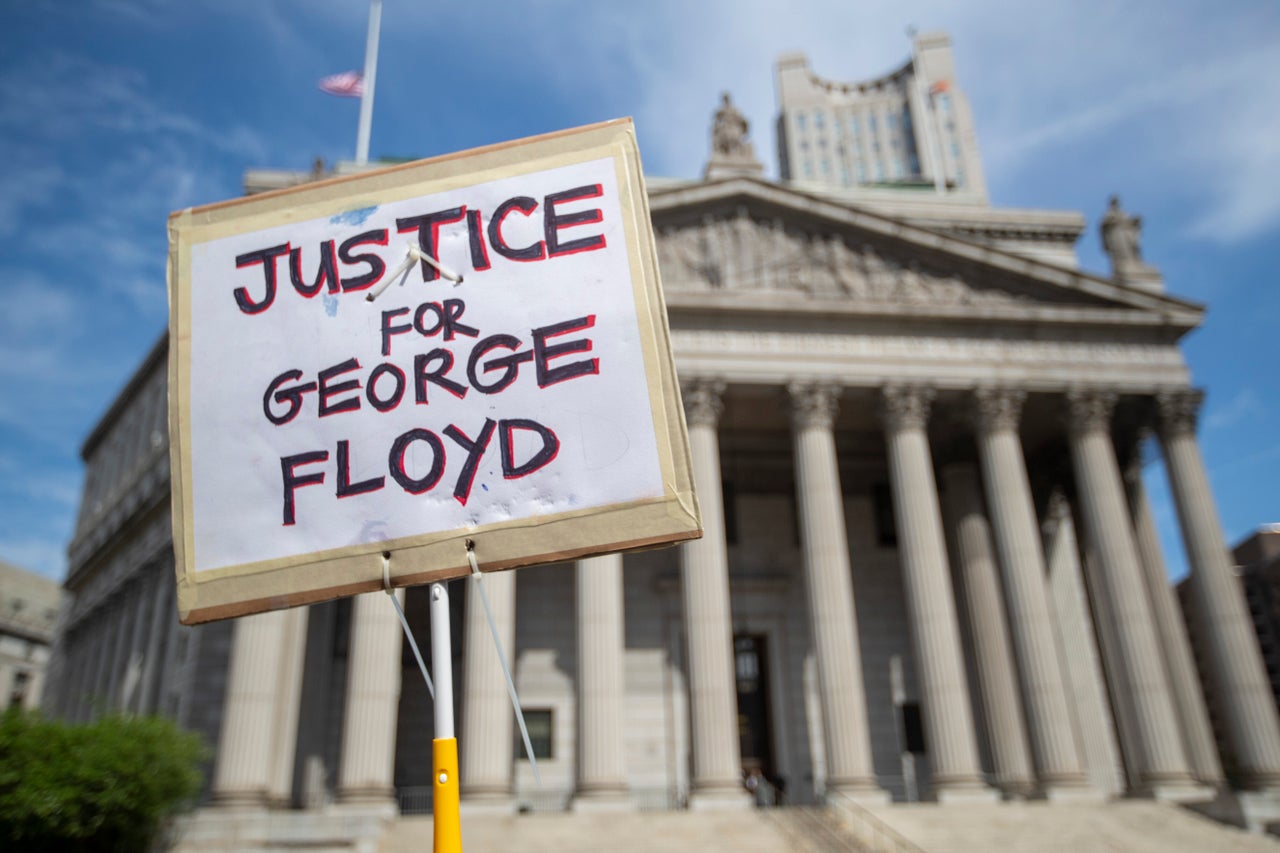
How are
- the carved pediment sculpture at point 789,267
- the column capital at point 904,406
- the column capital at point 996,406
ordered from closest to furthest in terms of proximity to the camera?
the column capital at point 904,406
the column capital at point 996,406
the carved pediment sculpture at point 789,267

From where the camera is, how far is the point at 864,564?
126 ft

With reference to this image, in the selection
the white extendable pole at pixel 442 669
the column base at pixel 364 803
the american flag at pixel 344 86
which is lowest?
the column base at pixel 364 803

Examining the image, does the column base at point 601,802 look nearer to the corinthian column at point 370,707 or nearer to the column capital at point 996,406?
the corinthian column at point 370,707

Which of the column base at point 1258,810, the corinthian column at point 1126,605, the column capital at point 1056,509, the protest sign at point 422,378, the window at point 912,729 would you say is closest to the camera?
the protest sign at point 422,378

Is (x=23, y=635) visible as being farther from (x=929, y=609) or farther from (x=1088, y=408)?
(x=1088, y=408)

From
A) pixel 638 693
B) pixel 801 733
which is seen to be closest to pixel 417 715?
pixel 638 693

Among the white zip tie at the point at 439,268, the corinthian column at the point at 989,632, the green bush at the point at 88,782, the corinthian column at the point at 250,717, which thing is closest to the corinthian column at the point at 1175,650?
the corinthian column at the point at 989,632

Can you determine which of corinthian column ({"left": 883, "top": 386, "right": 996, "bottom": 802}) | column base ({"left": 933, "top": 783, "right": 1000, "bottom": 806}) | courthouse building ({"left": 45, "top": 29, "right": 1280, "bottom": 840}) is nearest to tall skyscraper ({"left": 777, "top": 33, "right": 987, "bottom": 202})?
courthouse building ({"left": 45, "top": 29, "right": 1280, "bottom": 840})

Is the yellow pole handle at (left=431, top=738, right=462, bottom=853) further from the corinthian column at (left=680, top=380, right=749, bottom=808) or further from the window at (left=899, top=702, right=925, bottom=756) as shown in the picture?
the window at (left=899, top=702, right=925, bottom=756)

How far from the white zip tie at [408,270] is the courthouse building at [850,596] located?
23106mm

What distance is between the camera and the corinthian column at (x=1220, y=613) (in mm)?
28656

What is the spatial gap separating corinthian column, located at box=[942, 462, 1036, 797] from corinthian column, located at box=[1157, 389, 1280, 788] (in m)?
5.84

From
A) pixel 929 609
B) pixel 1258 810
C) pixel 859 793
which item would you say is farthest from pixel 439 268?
pixel 1258 810

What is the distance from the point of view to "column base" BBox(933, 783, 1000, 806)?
27391mm
